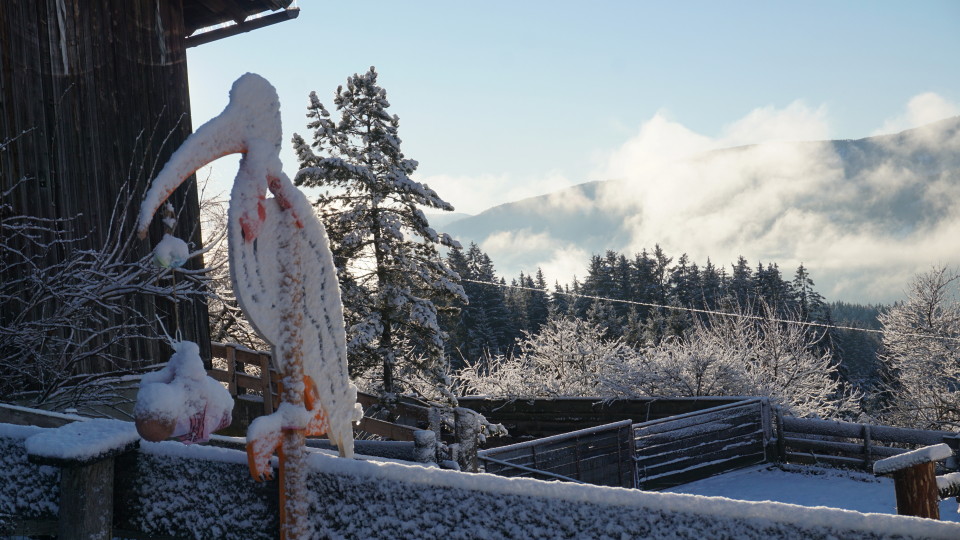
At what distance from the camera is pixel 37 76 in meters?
7.06

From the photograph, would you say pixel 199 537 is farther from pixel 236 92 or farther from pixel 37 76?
pixel 37 76

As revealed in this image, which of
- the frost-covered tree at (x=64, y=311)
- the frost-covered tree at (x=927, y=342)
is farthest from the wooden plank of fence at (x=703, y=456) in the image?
the frost-covered tree at (x=927, y=342)

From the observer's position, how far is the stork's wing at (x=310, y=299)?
2.44 metres

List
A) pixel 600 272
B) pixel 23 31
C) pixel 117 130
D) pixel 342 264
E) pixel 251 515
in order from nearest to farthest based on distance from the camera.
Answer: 1. pixel 251 515
2. pixel 23 31
3. pixel 117 130
4. pixel 342 264
5. pixel 600 272

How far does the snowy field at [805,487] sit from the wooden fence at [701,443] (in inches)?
10.0

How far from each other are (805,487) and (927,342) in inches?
786

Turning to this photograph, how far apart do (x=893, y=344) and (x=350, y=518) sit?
3192 centimetres

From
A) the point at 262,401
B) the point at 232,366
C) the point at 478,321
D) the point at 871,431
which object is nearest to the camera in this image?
the point at 262,401

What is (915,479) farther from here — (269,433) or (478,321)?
(478,321)

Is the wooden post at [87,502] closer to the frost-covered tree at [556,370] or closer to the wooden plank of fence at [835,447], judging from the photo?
the wooden plank of fence at [835,447]

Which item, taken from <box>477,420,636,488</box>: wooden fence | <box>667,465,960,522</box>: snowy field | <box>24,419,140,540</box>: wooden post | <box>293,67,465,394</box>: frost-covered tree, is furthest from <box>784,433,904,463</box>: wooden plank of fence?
<box>24,419,140,540</box>: wooden post

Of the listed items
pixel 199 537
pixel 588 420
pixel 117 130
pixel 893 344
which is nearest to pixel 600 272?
pixel 893 344

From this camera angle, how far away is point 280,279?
2.55 metres

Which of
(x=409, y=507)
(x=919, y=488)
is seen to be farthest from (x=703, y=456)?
(x=409, y=507)
